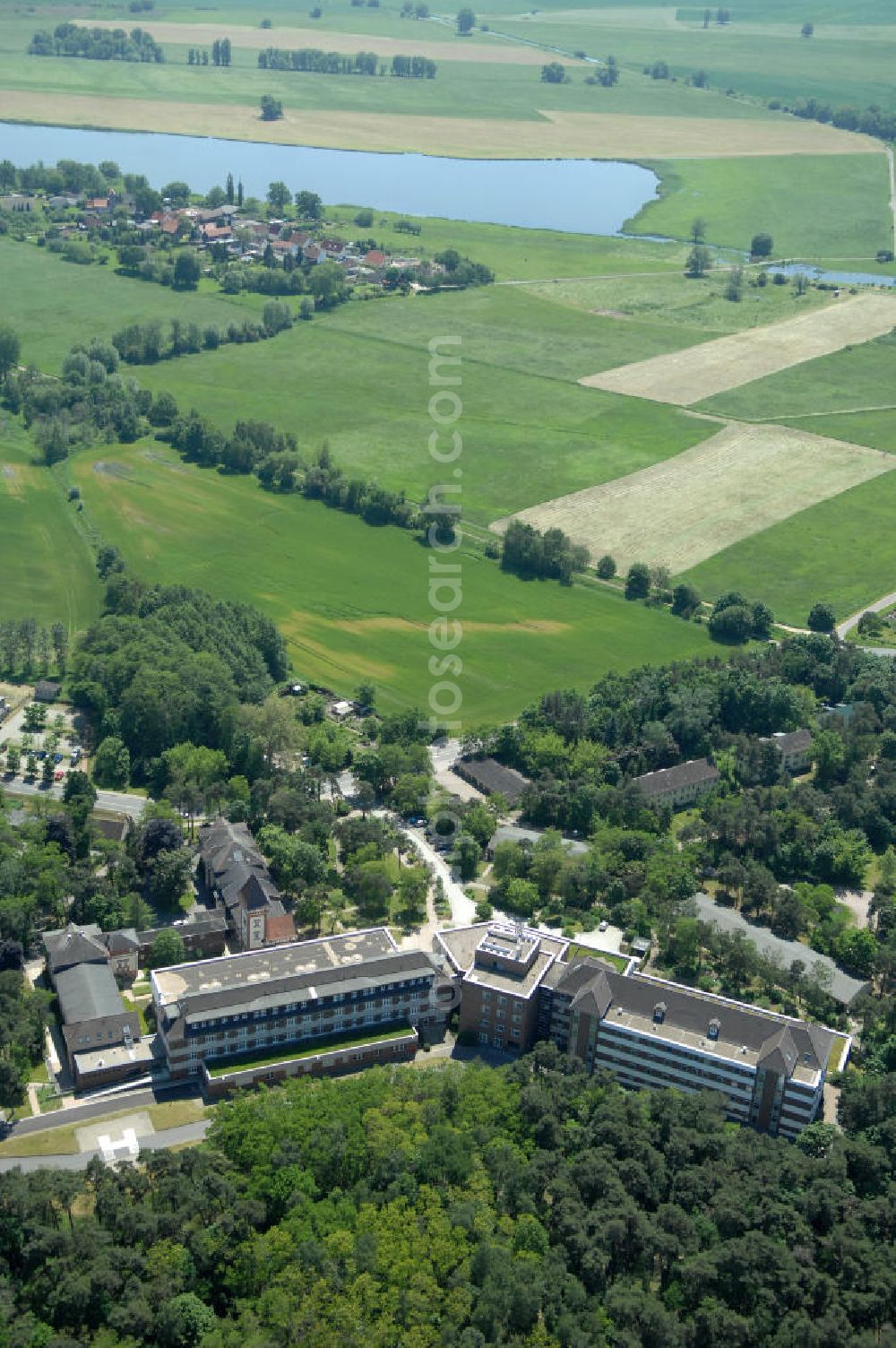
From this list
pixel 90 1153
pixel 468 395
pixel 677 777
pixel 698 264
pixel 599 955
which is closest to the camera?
pixel 90 1153

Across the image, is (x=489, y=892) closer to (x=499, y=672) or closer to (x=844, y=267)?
(x=499, y=672)

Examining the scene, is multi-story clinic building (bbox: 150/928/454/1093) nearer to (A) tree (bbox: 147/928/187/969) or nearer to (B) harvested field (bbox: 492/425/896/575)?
(A) tree (bbox: 147/928/187/969)

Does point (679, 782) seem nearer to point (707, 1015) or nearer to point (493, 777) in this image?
point (493, 777)

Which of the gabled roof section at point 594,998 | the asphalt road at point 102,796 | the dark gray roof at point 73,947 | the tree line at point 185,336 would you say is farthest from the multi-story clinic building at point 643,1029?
the tree line at point 185,336

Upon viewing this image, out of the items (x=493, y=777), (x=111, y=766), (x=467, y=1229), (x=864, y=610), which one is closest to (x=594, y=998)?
(x=467, y=1229)

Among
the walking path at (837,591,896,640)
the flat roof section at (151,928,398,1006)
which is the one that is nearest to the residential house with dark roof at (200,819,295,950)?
the flat roof section at (151,928,398,1006)
